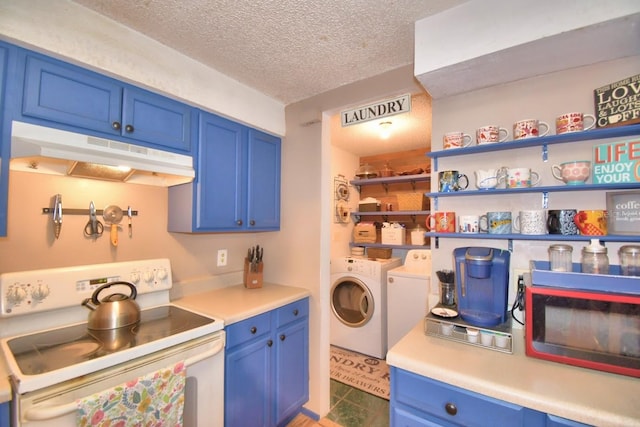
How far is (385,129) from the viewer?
9.33 feet

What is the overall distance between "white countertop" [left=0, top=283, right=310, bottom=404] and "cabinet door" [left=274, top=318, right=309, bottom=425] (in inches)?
8.0

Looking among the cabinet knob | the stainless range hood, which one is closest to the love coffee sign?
the cabinet knob

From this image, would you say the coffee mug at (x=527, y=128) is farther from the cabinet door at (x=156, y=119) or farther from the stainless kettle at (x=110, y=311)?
the stainless kettle at (x=110, y=311)

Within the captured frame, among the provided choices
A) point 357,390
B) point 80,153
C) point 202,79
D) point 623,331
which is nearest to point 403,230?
point 357,390

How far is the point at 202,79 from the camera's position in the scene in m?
1.70

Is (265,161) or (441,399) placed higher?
(265,161)

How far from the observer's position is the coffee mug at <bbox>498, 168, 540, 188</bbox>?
1294mm

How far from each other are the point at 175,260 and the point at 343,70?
1652 millimetres

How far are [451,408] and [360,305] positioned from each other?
196 cm

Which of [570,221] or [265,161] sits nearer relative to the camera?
[570,221]

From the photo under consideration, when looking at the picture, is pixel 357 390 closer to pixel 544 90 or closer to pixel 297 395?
pixel 297 395

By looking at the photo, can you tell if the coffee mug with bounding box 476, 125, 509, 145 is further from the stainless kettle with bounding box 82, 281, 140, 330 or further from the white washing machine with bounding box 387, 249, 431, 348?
the stainless kettle with bounding box 82, 281, 140, 330

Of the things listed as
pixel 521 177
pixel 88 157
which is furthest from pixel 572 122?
pixel 88 157

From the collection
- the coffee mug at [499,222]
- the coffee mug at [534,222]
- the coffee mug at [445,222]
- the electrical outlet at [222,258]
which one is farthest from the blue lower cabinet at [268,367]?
the coffee mug at [534,222]
